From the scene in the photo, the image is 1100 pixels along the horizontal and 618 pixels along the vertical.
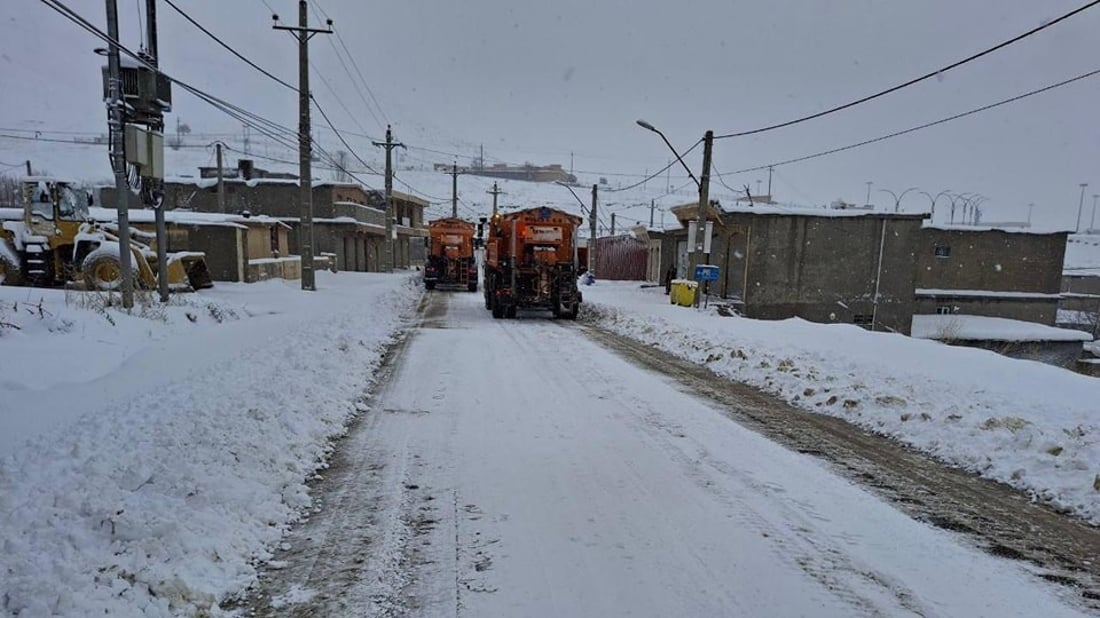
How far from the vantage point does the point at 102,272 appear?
15.8 m

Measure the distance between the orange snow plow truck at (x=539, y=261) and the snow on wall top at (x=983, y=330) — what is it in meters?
18.8

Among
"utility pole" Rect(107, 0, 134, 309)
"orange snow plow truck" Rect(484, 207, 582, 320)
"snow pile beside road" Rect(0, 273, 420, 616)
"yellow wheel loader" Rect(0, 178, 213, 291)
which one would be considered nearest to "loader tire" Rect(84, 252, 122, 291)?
"yellow wheel loader" Rect(0, 178, 213, 291)

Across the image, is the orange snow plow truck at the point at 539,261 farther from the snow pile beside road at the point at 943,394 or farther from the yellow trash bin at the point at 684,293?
the snow pile beside road at the point at 943,394

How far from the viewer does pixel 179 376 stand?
694 cm

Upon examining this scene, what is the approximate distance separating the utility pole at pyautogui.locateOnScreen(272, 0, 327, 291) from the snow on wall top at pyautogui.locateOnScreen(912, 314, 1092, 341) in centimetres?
2576

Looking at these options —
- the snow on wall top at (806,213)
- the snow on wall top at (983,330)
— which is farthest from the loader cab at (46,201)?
the snow on wall top at (983,330)

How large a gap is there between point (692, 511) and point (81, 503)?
374cm

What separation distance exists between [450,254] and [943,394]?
23030 millimetres

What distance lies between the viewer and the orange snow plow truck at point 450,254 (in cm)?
2783

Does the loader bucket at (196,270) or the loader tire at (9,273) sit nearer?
the loader tire at (9,273)

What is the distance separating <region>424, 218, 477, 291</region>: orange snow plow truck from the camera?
2783 cm

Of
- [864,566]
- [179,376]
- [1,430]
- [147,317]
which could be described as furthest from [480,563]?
[147,317]

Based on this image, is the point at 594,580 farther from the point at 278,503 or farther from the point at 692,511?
the point at 278,503

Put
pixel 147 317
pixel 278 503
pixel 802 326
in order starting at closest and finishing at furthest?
pixel 278 503
pixel 147 317
pixel 802 326
